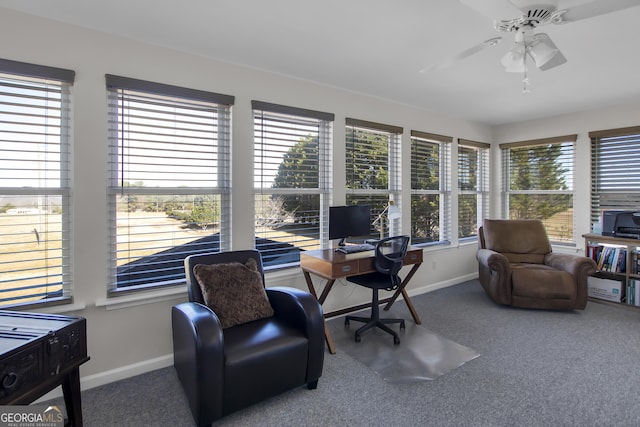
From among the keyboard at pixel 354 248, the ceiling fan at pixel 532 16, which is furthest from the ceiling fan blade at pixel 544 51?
the keyboard at pixel 354 248

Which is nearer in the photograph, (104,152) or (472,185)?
(104,152)

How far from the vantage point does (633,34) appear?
2.32 meters

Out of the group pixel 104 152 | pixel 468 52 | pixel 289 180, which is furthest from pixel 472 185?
pixel 104 152

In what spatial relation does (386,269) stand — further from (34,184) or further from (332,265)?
(34,184)

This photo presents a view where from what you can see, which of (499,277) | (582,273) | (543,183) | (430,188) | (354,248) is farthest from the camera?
(543,183)

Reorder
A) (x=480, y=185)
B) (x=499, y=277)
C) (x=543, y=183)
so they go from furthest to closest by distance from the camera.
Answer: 1. (x=480, y=185)
2. (x=543, y=183)
3. (x=499, y=277)

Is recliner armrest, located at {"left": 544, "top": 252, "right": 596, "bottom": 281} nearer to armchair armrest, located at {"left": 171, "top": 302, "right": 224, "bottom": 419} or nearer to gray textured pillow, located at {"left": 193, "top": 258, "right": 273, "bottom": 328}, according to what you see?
gray textured pillow, located at {"left": 193, "top": 258, "right": 273, "bottom": 328}

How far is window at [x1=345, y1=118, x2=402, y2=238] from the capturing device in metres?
3.72

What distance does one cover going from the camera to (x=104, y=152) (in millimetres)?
2344

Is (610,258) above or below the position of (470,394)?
above

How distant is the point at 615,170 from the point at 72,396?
5.73 metres

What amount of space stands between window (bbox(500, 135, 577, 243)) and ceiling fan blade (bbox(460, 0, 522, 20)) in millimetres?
3786

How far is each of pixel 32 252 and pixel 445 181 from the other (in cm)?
453

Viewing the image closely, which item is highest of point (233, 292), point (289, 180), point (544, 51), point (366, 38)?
point (366, 38)
